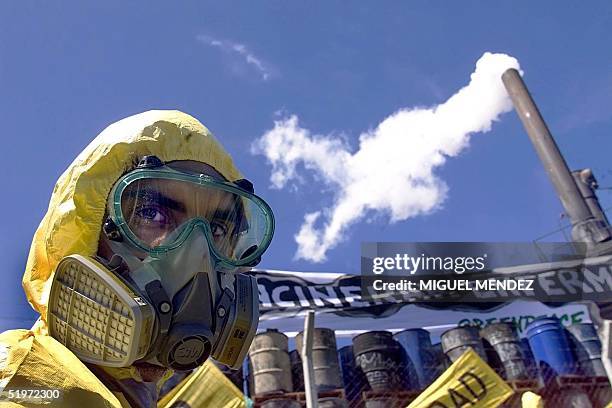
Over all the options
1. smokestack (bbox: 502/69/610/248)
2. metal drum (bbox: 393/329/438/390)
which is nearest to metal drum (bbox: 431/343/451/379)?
metal drum (bbox: 393/329/438/390)

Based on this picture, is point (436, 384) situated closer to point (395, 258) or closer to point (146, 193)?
point (395, 258)

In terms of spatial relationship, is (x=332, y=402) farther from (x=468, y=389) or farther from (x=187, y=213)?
(x=187, y=213)

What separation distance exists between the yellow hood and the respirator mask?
0.05 meters

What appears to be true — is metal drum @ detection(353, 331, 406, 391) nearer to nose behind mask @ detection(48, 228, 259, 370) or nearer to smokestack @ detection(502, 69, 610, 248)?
smokestack @ detection(502, 69, 610, 248)

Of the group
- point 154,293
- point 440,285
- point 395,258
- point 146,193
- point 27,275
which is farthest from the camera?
point 440,285

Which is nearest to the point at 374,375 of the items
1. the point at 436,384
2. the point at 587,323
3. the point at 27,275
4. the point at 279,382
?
the point at 279,382

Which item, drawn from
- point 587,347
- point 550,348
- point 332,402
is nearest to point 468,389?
point 332,402

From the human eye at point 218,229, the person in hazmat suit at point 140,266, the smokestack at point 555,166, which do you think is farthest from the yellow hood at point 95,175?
the smokestack at point 555,166

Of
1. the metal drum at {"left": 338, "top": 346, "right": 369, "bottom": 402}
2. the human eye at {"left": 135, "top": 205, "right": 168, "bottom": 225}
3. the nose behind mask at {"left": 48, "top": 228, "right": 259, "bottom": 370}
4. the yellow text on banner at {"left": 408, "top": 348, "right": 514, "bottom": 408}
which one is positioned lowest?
the nose behind mask at {"left": 48, "top": 228, "right": 259, "bottom": 370}

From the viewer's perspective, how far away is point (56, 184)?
1.66 m

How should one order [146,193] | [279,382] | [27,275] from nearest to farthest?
[146,193] < [27,275] < [279,382]

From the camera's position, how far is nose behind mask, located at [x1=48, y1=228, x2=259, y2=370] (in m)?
1.37

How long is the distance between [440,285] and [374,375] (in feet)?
5.17

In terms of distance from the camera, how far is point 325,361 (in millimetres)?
7945
